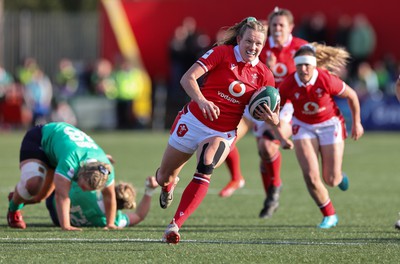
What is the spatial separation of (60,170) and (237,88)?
5.73ft

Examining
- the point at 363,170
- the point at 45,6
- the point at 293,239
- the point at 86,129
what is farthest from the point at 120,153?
the point at 45,6

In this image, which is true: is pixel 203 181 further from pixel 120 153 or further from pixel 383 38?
pixel 383 38

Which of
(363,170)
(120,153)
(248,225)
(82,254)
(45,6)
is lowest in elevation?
(45,6)

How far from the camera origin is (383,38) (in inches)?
1014

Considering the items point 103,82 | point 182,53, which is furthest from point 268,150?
point 103,82

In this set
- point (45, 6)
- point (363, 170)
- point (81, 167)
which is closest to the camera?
point (81, 167)

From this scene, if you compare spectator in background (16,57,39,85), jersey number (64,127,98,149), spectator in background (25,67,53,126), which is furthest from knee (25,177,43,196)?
spectator in background (16,57,39,85)

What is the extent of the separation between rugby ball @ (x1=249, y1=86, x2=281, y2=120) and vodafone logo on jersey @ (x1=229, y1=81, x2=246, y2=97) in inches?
5.5

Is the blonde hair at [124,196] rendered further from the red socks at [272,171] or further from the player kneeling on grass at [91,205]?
the red socks at [272,171]

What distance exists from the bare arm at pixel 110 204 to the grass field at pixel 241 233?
162mm

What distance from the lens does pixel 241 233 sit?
27.1 feet

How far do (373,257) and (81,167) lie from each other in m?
2.73

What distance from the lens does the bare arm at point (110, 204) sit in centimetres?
830

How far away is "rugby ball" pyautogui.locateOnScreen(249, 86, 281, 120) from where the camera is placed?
7.46 metres
